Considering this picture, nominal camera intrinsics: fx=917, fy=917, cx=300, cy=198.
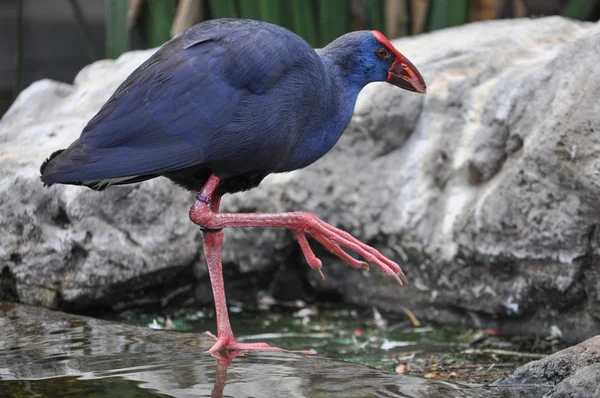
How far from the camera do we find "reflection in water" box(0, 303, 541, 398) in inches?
107

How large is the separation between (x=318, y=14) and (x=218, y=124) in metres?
3.22

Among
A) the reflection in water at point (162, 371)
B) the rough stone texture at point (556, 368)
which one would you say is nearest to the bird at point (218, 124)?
the reflection in water at point (162, 371)

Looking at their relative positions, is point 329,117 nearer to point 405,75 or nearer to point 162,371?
point 405,75

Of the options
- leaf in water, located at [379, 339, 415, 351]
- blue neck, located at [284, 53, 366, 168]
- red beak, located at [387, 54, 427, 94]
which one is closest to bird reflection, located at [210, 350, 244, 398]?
blue neck, located at [284, 53, 366, 168]

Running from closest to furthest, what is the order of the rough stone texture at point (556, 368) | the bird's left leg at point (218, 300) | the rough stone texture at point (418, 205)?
the rough stone texture at point (556, 368) < the bird's left leg at point (218, 300) < the rough stone texture at point (418, 205)

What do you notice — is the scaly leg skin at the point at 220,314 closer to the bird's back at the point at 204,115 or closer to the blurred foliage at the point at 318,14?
the bird's back at the point at 204,115

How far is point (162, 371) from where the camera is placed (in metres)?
2.89

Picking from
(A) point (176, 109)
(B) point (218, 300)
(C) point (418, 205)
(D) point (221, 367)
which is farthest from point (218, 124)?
(C) point (418, 205)

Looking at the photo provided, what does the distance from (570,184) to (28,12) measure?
20.4 ft

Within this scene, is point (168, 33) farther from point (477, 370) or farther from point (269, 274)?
point (477, 370)

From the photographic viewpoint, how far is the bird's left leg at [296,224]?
3.41 meters

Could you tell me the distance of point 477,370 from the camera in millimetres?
3580

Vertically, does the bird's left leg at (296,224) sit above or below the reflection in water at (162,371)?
above

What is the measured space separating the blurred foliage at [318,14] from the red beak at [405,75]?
7.59 ft
